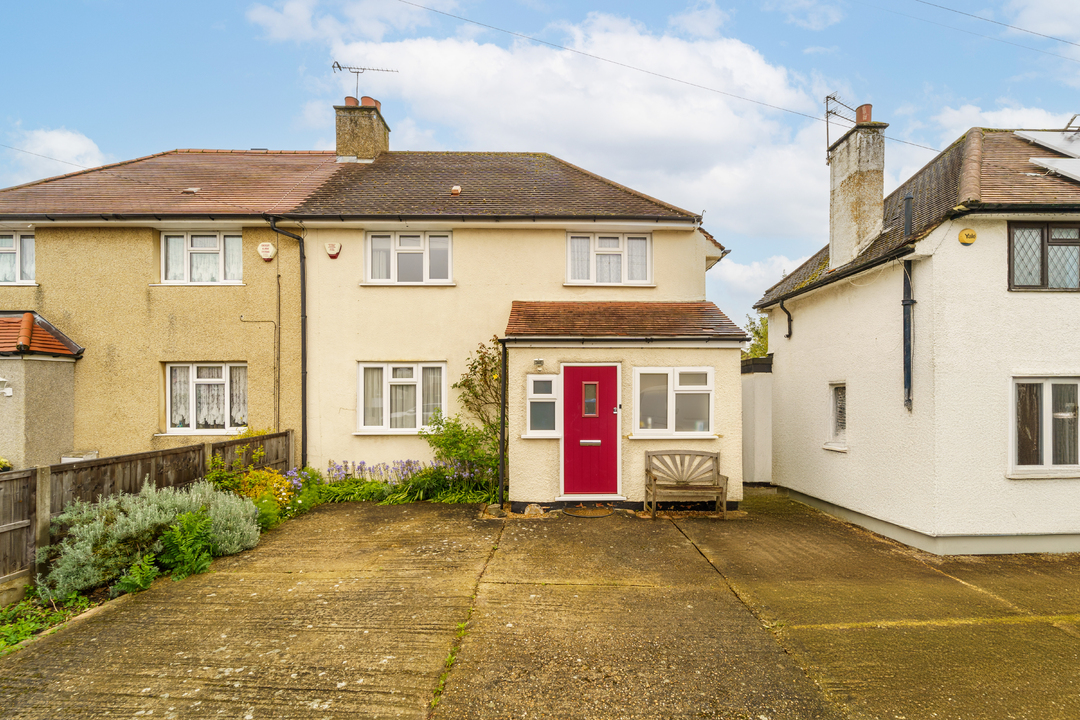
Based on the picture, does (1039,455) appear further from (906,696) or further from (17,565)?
(17,565)

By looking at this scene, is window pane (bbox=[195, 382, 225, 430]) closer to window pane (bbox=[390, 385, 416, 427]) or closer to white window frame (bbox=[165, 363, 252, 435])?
white window frame (bbox=[165, 363, 252, 435])

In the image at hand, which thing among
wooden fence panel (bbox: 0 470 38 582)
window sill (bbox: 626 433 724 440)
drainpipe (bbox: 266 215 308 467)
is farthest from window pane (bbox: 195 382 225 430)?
window sill (bbox: 626 433 724 440)

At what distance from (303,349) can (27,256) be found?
5.85 metres

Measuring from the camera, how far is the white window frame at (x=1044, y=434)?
6.16 m

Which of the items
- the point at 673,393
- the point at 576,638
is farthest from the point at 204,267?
the point at 576,638

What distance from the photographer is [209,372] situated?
9.65 m

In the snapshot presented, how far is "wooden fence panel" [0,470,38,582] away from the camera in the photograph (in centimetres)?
476

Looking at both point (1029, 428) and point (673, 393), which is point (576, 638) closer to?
point (673, 393)

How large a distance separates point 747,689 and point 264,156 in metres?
14.3

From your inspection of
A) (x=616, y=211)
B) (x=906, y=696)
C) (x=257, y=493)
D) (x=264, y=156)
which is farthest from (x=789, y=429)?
(x=264, y=156)

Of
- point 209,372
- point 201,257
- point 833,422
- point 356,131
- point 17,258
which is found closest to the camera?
point 833,422

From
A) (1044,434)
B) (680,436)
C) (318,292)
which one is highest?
(318,292)

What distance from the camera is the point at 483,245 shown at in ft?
32.0

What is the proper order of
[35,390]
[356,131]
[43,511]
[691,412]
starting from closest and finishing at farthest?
[43,511] < [691,412] < [35,390] < [356,131]
